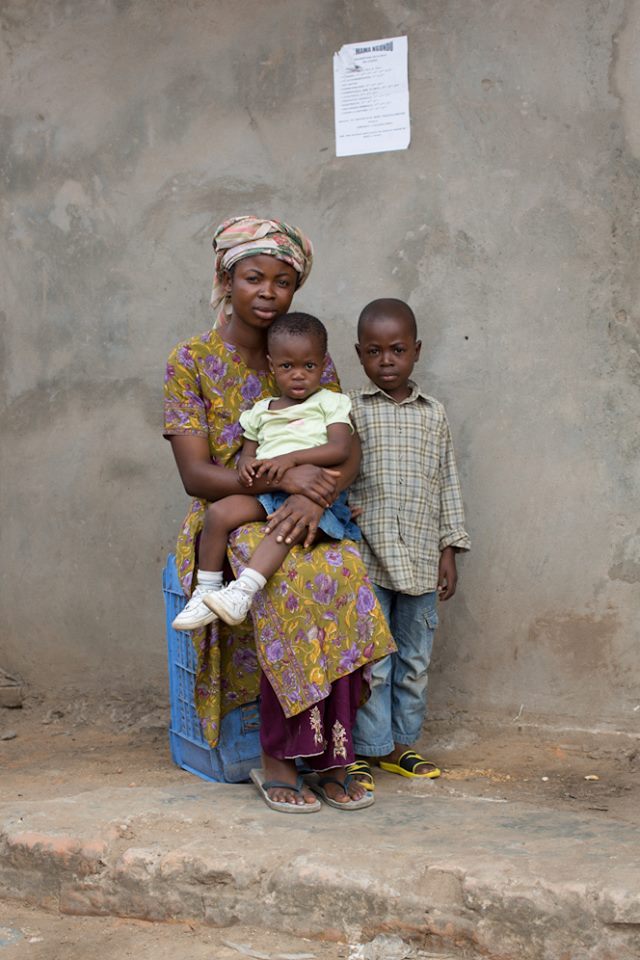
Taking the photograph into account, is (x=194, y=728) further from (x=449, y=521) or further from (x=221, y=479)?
(x=449, y=521)

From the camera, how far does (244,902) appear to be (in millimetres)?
2777

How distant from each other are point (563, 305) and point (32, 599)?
251 centimetres

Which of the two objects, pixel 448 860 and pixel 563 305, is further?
pixel 563 305

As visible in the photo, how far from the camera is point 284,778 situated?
3.25m

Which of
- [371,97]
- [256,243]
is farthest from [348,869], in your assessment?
[371,97]

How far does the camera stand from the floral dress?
315cm

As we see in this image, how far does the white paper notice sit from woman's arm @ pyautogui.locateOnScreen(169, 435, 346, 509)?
1.43m

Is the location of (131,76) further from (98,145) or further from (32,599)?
(32,599)

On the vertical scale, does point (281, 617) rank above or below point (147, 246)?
below

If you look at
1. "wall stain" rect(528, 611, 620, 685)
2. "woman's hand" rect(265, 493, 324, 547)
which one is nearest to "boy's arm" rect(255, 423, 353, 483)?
"woman's hand" rect(265, 493, 324, 547)

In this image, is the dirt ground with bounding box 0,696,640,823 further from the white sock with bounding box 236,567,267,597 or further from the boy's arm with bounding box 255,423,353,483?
the boy's arm with bounding box 255,423,353,483

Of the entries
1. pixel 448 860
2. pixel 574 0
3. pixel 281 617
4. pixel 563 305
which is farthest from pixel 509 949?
pixel 574 0

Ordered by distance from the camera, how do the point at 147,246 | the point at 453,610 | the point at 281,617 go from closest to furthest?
the point at 281,617
the point at 453,610
the point at 147,246

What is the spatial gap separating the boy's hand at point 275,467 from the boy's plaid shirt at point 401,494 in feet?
1.39
